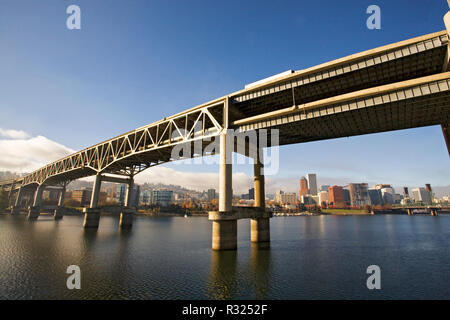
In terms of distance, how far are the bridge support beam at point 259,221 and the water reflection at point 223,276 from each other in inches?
363

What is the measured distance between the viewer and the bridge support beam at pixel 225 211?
27.6 m

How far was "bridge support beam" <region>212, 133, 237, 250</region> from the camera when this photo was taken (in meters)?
27.6

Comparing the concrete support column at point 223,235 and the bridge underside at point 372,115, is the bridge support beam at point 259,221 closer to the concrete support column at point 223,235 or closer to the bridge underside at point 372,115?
the bridge underside at point 372,115

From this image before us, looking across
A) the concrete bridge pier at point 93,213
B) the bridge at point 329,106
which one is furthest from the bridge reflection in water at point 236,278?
the concrete bridge pier at point 93,213

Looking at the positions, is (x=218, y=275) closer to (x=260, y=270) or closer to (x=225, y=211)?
(x=260, y=270)

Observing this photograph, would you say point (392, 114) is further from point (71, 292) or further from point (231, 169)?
point (71, 292)

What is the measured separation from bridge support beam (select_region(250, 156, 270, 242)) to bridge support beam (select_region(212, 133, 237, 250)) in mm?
7741

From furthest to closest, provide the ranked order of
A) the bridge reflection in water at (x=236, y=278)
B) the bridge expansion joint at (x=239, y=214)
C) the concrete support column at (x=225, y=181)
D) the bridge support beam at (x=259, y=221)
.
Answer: the bridge support beam at (x=259, y=221) < the concrete support column at (x=225, y=181) < the bridge expansion joint at (x=239, y=214) < the bridge reflection in water at (x=236, y=278)

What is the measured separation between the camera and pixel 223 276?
61.3ft

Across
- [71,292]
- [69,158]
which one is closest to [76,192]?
[69,158]

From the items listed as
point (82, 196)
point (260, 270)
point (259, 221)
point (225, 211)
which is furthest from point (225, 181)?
point (82, 196)

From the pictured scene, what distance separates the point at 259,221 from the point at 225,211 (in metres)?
10.1

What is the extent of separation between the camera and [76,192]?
185750mm
